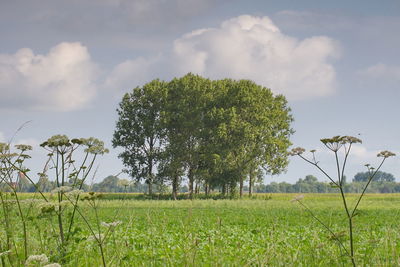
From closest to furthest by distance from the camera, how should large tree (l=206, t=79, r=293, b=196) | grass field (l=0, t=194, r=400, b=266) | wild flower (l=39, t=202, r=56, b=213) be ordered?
wild flower (l=39, t=202, r=56, b=213)
grass field (l=0, t=194, r=400, b=266)
large tree (l=206, t=79, r=293, b=196)

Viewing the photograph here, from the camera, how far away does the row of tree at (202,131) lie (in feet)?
153

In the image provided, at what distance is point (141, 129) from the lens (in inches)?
1965

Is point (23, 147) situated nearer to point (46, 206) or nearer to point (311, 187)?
point (46, 206)

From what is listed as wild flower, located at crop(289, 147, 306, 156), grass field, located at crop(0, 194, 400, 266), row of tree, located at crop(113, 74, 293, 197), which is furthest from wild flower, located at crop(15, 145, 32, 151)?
row of tree, located at crop(113, 74, 293, 197)

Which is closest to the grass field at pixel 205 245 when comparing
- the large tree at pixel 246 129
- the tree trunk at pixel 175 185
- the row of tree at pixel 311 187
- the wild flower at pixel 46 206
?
the wild flower at pixel 46 206

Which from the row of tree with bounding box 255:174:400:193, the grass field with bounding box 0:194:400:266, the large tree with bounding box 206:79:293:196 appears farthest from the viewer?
the row of tree with bounding box 255:174:400:193

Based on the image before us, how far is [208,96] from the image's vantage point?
48.4m

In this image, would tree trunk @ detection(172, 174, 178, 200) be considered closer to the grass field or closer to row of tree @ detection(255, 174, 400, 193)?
the grass field

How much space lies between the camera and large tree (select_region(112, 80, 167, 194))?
49.5 meters

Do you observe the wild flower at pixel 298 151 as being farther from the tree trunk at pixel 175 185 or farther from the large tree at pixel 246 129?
the tree trunk at pixel 175 185

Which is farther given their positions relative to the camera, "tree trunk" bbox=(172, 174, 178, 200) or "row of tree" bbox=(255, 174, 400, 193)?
"row of tree" bbox=(255, 174, 400, 193)

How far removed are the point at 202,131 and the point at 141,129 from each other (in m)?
7.55

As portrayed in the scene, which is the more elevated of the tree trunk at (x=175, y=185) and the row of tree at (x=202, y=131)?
the row of tree at (x=202, y=131)

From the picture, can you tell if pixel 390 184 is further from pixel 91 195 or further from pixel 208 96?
pixel 91 195
